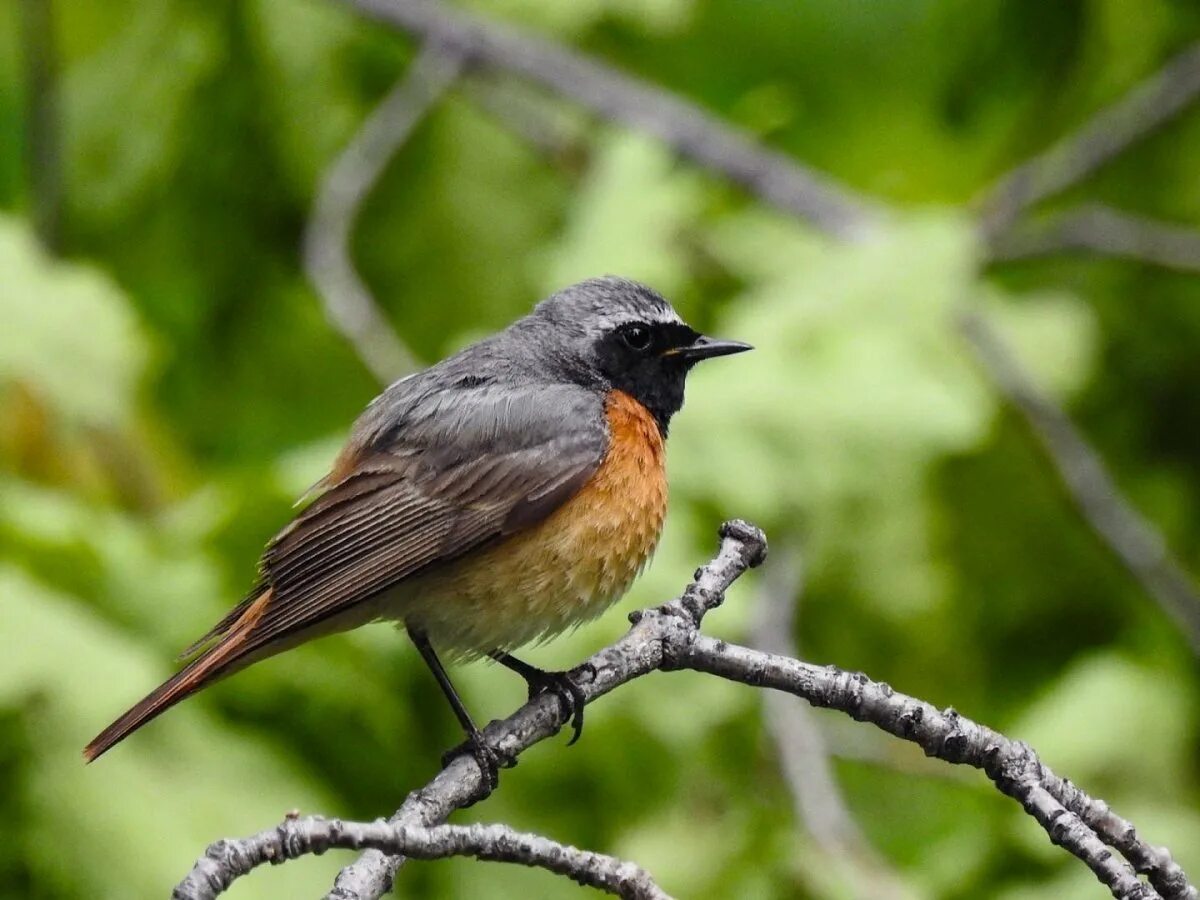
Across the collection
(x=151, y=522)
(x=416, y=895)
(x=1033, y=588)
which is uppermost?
(x=1033, y=588)

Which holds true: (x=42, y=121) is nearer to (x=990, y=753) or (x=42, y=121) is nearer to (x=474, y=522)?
(x=474, y=522)

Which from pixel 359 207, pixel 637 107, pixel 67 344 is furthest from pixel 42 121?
pixel 637 107

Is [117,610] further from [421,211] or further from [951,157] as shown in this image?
[951,157]

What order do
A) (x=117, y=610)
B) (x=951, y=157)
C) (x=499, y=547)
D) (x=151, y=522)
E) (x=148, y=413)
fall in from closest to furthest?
(x=499, y=547), (x=117, y=610), (x=151, y=522), (x=148, y=413), (x=951, y=157)

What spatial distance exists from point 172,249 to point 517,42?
1.59 meters

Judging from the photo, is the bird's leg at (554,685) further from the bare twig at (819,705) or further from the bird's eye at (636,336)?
the bird's eye at (636,336)

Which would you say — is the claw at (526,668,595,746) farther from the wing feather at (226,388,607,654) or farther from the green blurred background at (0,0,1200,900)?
the green blurred background at (0,0,1200,900)

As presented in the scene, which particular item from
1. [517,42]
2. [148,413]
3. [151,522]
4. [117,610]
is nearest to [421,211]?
[517,42]

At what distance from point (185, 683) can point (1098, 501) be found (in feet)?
11.5

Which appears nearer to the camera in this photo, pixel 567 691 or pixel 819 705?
pixel 819 705

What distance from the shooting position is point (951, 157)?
7.94 metres

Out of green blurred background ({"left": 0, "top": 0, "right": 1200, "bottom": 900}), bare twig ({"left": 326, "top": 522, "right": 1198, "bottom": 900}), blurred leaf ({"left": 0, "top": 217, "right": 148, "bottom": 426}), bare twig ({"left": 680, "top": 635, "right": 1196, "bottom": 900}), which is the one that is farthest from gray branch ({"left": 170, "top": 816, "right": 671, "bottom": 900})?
blurred leaf ({"left": 0, "top": 217, "right": 148, "bottom": 426})

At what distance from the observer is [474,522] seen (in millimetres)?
3971

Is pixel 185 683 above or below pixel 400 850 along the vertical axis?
above
